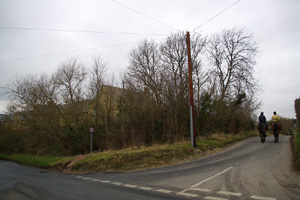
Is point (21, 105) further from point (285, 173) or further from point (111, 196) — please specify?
point (285, 173)

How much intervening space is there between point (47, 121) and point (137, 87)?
11.0 m

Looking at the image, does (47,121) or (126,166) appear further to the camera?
(47,121)

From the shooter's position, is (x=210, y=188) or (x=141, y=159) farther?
(x=141, y=159)

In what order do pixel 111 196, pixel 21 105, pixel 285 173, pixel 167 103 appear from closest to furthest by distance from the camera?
1. pixel 111 196
2. pixel 285 173
3. pixel 167 103
4. pixel 21 105

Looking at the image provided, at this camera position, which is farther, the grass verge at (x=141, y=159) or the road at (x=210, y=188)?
the grass verge at (x=141, y=159)

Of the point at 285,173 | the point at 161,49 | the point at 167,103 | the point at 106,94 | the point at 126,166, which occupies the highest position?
the point at 161,49

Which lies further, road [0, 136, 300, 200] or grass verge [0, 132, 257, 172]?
grass verge [0, 132, 257, 172]

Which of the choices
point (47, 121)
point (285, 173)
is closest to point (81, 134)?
point (47, 121)

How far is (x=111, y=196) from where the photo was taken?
602cm

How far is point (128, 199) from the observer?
5590 millimetres

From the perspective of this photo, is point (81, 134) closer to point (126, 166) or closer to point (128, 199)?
point (126, 166)

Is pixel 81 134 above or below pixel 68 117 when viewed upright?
below

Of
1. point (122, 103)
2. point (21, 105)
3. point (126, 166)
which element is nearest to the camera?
point (126, 166)

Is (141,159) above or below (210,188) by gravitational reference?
below
